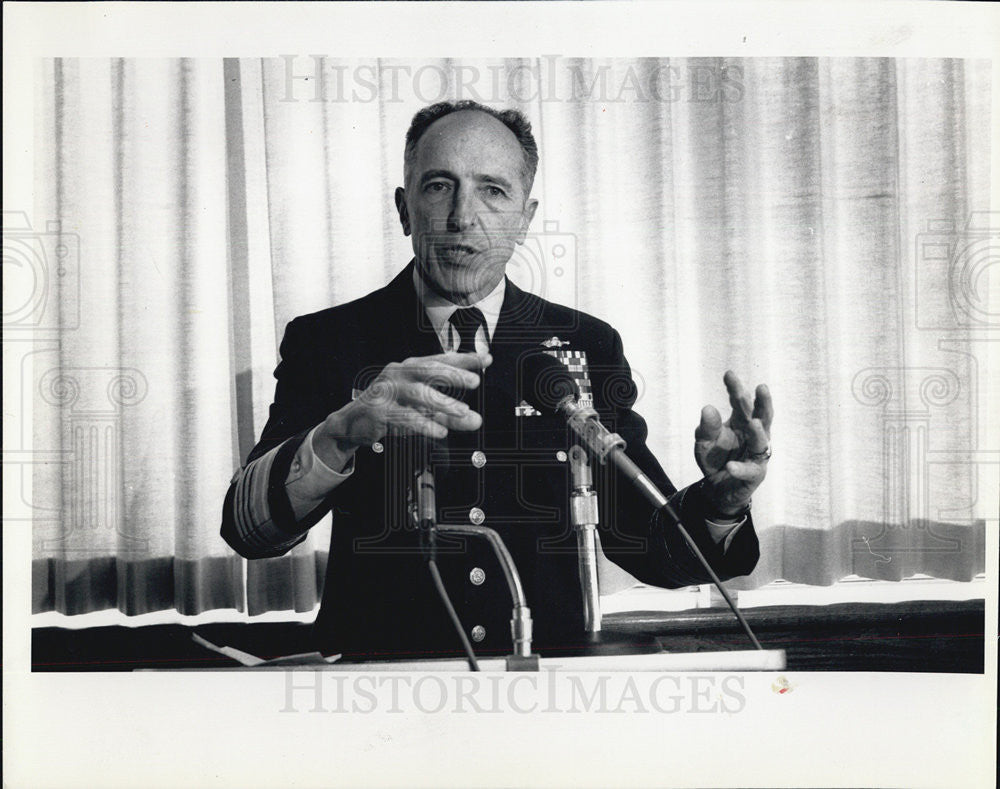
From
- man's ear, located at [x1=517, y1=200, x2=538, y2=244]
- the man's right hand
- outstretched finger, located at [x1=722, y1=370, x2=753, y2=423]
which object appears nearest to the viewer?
outstretched finger, located at [x1=722, y1=370, x2=753, y2=423]

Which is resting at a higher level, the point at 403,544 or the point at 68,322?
the point at 68,322

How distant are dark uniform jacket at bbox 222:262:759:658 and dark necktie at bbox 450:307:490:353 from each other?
5cm

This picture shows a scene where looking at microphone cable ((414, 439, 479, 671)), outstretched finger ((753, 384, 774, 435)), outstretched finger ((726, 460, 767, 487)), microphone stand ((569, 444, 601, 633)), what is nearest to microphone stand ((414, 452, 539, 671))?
microphone cable ((414, 439, 479, 671))

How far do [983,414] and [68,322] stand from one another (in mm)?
2295

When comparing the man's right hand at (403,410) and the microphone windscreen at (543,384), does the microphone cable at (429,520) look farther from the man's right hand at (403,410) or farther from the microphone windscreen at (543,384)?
the microphone windscreen at (543,384)

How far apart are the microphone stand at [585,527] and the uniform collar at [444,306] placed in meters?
0.37

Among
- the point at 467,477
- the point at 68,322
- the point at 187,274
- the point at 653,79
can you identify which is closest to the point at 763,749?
the point at 467,477

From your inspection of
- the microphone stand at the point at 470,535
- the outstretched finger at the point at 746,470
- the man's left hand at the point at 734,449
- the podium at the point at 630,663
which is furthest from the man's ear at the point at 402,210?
the podium at the point at 630,663

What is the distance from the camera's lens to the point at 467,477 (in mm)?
2191

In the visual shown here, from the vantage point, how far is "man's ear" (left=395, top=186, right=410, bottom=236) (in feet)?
A: 7.41

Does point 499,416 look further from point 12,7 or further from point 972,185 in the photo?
point 12,7

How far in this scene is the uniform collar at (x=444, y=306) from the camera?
223 centimetres

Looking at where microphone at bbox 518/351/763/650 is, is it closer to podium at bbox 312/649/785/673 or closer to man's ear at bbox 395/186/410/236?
podium at bbox 312/649/785/673

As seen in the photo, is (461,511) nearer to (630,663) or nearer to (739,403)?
(630,663)
